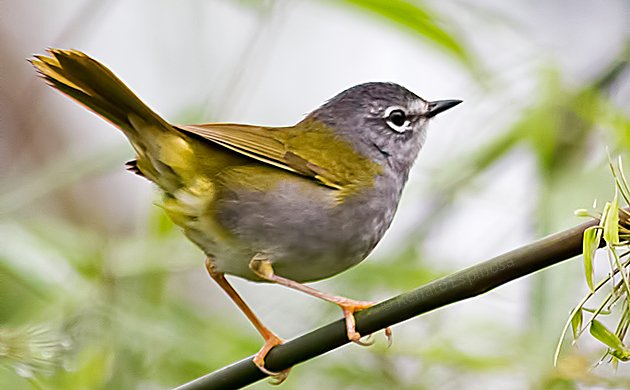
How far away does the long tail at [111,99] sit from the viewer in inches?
73.8

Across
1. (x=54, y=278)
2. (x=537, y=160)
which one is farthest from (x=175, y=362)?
(x=537, y=160)

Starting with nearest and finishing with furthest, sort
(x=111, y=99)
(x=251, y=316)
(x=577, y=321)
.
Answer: (x=577, y=321)
(x=111, y=99)
(x=251, y=316)

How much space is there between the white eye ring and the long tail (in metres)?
0.80

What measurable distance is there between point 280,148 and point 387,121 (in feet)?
1.64

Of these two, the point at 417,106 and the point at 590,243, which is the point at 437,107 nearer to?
the point at 417,106

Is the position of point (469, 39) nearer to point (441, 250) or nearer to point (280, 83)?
point (441, 250)

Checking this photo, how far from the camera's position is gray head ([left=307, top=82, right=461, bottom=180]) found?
281 cm

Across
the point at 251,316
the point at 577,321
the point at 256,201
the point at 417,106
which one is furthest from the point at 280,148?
the point at 577,321

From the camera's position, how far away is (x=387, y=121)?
2869 mm

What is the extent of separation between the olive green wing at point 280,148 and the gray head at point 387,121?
213 mm

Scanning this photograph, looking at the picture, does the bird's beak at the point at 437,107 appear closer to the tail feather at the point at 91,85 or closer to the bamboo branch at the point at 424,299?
the tail feather at the point at 91,85

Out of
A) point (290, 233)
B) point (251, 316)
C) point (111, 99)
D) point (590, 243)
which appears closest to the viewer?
point (590, 243)

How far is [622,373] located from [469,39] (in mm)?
1059

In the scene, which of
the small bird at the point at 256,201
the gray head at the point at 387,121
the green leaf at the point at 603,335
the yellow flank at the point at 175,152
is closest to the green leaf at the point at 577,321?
the green leaf at the point at 603,335
